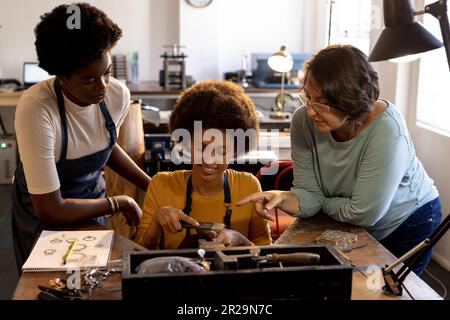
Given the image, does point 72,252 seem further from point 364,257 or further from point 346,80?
point 346,80

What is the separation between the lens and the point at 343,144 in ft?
5.57

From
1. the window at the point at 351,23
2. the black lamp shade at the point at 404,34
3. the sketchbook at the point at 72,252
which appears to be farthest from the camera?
the window at the point at 351,23

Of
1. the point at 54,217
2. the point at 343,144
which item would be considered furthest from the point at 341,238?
the point at 54,217

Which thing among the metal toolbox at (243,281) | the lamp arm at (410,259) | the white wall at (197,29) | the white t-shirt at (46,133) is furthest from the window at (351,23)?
the metal toolbox at (243,281)

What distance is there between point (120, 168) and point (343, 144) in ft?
2.60

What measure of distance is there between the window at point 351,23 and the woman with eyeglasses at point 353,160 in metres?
3.38

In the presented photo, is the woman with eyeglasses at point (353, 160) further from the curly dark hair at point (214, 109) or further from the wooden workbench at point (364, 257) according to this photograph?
the curly dark hair at point (214, 109)

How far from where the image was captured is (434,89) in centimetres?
345

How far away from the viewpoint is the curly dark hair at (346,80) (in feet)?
5.12

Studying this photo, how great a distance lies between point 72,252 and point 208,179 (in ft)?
1.45

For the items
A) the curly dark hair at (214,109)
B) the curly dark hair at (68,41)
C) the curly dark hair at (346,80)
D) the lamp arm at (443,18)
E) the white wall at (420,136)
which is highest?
the lamp arm at (443,18)

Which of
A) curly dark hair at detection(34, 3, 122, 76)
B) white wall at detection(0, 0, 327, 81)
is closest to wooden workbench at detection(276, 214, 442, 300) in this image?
curly dark hair at detection(34, 3, 122, 76)

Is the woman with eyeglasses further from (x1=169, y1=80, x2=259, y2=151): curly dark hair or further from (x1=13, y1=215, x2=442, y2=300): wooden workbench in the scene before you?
(x1=169, y1=80, x2=259, y2=151): curly dark hair

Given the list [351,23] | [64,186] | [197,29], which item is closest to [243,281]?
[64,186]
